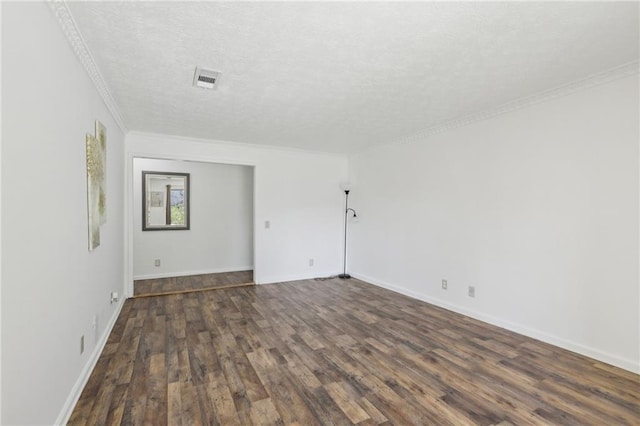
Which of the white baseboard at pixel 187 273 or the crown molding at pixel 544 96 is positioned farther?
the white baseboard at pixel 187 273

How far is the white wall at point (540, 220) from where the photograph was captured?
8.23 feet

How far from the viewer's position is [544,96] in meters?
2.94

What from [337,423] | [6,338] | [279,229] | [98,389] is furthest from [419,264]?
[6,338]

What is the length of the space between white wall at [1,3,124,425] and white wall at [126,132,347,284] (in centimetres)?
271

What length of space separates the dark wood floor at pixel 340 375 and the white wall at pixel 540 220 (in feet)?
1.03

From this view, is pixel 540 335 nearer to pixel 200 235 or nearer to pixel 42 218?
pixel 42 218

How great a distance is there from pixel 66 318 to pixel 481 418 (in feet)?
8.57

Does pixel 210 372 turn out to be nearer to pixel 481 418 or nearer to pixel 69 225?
pixel 69 225

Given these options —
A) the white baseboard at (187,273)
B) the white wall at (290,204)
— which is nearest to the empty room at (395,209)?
the white wall at (290,204)

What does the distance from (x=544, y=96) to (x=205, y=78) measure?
313 cm

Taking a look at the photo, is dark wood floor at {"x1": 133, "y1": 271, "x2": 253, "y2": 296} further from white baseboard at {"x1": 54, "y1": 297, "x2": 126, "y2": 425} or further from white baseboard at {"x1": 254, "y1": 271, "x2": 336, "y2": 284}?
white baseboard at {"x1": 54, "y1": 297, "x2": 126, "y2": 425}

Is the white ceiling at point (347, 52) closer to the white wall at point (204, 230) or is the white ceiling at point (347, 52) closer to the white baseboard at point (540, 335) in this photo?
the white baseboard at point (540, 335)

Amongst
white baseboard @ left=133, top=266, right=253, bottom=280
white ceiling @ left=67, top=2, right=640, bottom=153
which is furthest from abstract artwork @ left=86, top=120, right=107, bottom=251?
white baseboard @ left=133, top=266, right=253, bottom=280

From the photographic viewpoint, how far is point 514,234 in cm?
324
